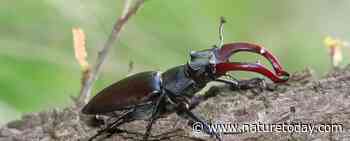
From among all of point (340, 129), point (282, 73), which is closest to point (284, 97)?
point (282, 73)

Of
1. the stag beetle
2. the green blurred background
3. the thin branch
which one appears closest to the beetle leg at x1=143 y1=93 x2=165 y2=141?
the stag beetle

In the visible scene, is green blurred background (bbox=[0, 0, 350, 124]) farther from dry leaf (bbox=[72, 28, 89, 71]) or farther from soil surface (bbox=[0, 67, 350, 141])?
soil surface (bbox=[0, 67, 350, 141])

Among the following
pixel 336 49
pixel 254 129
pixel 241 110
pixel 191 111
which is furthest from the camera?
pixel 336 49

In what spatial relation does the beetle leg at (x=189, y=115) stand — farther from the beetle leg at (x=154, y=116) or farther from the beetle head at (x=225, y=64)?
the beetle head at (x=225, y=64)

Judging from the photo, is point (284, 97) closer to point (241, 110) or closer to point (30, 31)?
point (241, 110)

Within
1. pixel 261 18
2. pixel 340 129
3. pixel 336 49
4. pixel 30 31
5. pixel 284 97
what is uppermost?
pixel 261 18

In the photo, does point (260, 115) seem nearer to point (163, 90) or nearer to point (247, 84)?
point (247, 84)

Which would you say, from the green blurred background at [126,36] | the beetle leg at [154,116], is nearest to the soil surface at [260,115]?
the beetle leg at [154,116]
